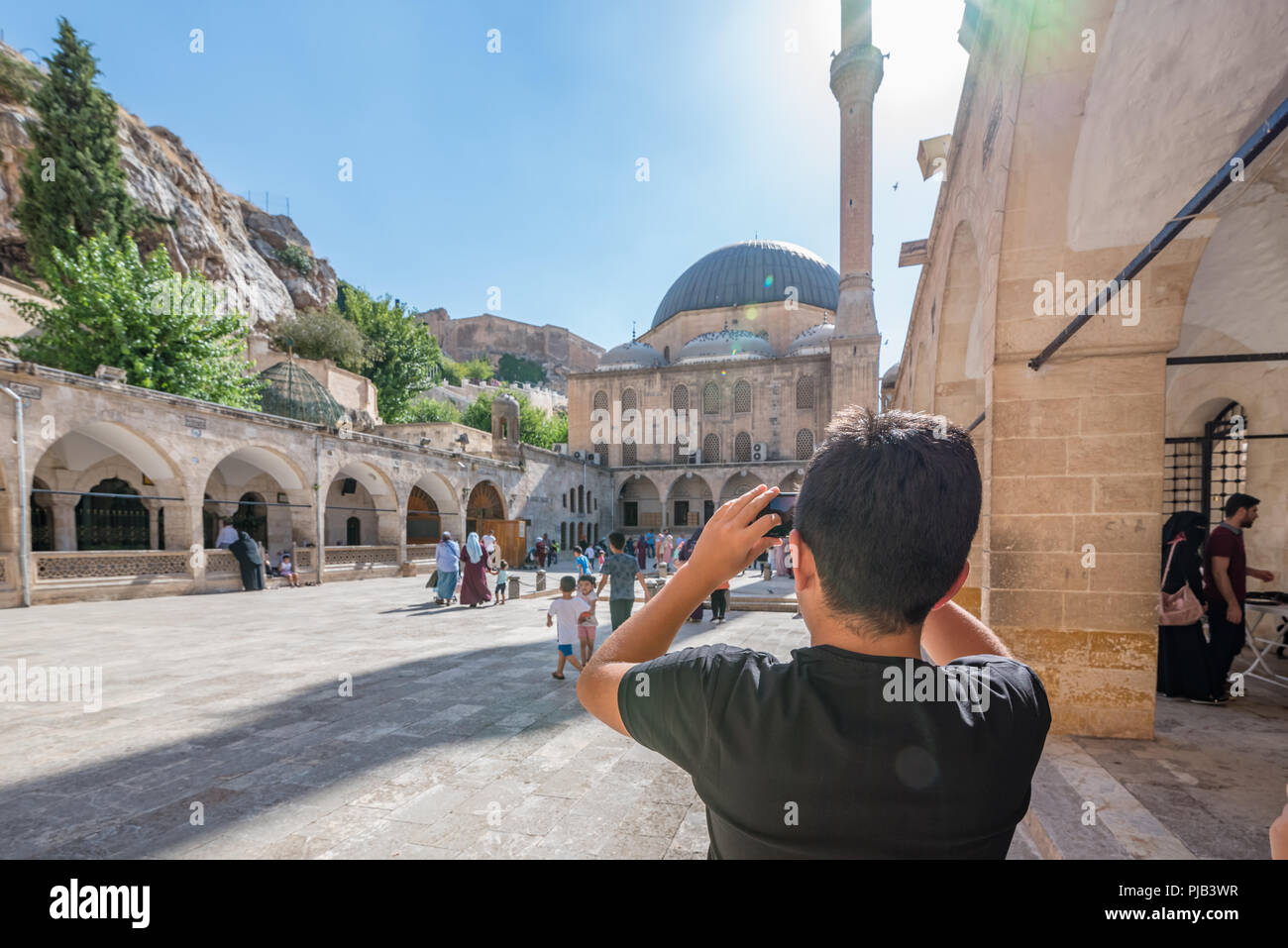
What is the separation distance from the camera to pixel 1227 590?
4645 mm

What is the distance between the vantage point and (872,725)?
0.90 m

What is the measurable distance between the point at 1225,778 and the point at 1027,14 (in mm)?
5050

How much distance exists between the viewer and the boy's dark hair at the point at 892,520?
100 cm

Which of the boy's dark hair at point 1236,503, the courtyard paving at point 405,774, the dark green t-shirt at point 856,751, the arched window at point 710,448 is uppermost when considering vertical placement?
the arched window at point 710,448

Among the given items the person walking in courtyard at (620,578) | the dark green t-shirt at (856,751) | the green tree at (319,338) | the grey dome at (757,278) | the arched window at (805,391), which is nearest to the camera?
the dark green t-shirt at (856,751)

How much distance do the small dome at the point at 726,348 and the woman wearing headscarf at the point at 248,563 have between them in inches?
1137

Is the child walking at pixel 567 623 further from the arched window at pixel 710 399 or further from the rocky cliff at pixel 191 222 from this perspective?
the arched window at pixel 710 399

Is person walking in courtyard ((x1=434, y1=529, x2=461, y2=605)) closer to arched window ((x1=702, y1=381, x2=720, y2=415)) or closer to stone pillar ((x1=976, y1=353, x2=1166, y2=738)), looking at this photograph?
stone pillar ((x1=976, y1=353, x2=1166, y2=738))

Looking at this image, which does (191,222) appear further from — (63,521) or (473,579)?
(473,579)

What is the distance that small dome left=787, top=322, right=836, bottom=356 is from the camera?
1423 inches

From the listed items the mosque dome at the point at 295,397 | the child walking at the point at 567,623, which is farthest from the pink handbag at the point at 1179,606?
the mosque dome at the point at 295,397

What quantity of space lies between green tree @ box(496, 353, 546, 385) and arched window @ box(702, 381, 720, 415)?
4217 centimetres

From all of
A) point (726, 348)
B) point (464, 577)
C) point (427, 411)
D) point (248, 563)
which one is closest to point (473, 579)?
point (464, 577)

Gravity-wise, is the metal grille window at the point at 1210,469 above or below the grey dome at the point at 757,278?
below
